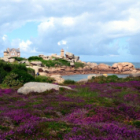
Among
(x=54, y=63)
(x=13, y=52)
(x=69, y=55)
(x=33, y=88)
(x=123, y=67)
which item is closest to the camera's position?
(x=33, y=88)

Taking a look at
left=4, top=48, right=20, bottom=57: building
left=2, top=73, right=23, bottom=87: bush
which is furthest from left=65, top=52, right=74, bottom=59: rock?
left=2, top=73, right=23, bottom=87: bush

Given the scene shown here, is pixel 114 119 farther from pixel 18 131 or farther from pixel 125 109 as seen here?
pixel 18 131

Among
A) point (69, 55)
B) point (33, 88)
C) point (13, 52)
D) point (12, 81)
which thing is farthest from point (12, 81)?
point (13, 52)

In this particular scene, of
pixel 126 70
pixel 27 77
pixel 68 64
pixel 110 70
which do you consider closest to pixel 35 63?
pixel 68 64

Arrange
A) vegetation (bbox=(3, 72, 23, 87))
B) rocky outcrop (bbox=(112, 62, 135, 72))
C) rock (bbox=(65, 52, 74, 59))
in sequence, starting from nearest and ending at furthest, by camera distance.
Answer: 1. vegetation (bbox=(3, 72, 23, 87))
2. rocky outcrop (bbox=(112, 62, 135, 72))
3. rock (bbox=(65, 52, 74, 59))

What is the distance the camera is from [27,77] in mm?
26453

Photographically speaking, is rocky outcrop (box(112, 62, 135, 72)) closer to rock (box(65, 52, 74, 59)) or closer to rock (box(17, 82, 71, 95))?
rock (box(65, 52, 74, 59))

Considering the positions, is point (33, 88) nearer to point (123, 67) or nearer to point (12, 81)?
point (12, 81)

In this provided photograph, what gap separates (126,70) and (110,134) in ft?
283

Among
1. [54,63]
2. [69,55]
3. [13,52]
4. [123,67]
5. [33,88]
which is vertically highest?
[13,52]

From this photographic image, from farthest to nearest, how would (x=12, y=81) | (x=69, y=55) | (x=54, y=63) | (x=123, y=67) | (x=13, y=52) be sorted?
1. (x=13, y=52)
2. (x=69, y=55)
3. (x=54, y=63)
4. (x=123, y=67)
5. (x=12, y=81)

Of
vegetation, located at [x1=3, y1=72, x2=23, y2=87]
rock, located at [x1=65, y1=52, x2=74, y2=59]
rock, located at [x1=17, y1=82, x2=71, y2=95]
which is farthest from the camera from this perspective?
rock, located at [x1=65, y1=52, x2=74, y2=59]

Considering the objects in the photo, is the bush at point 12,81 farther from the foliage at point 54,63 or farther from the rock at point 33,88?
the foliage at point 54,63

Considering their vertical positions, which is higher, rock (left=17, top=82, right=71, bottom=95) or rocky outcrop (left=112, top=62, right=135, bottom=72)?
rocky outcrop (left=112, top=62, right=135, bottom=72)
